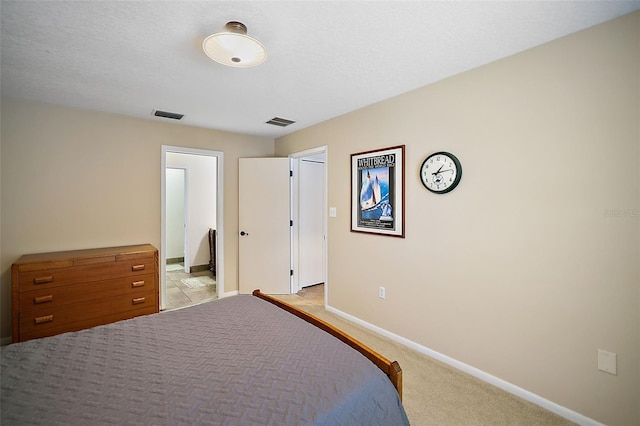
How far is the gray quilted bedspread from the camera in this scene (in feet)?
3.20

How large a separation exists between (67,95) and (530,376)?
459cm

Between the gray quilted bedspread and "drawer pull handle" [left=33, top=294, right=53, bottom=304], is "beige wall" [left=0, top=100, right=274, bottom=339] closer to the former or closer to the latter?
"drawer pull handle" [left=33, top=294, right=53, bottom=304]

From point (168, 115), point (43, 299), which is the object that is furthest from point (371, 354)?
point (168, 115)

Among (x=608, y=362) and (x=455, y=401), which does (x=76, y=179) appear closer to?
(x=455, y=401)

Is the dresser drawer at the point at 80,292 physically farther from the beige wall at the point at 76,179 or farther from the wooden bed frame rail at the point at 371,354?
the wooden bed frame rail at the point at 371,354

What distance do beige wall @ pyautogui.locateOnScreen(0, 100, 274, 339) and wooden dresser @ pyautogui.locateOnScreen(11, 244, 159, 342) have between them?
0.24 metres

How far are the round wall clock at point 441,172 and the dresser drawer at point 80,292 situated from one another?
119 inches

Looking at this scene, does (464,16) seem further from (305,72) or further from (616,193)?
(616,193)

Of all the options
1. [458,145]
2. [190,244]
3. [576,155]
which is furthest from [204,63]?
[190,244]

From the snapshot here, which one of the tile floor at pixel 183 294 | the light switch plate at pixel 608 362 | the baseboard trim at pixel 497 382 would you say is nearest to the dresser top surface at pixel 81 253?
the tile floor at pixel 183 294

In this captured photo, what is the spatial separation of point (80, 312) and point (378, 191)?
3145mm

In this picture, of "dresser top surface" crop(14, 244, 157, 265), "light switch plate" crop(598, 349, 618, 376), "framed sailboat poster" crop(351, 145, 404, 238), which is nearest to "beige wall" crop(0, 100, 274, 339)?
"dresser top surface" crop(14, 244, 157, 265)

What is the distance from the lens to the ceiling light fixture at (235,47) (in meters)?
1.51

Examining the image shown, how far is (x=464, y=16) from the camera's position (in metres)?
1.54
